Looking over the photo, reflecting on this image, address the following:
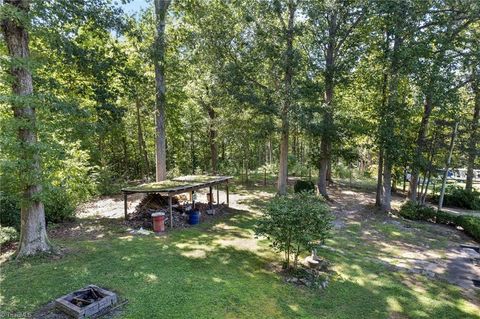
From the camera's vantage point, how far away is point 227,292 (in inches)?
233

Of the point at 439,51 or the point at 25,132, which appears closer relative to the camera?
the point at 25,132

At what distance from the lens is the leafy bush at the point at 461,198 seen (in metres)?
17.7

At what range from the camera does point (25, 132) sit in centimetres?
643

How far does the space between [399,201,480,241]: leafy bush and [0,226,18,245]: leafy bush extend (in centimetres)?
1509

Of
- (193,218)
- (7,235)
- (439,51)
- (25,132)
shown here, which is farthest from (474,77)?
(7,235)

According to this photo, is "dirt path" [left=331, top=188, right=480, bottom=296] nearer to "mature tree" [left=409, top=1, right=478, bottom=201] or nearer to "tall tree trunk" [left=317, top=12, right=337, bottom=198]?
"tall tree trunk" [left=317, top=12, right=337, bottom=198]

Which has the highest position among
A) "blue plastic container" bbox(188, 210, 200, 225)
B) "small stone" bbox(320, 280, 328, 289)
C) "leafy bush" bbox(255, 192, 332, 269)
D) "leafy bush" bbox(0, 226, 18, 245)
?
"leafy bush" bbox(255, 192, 332, 269)

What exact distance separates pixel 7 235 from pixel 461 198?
69.7ft

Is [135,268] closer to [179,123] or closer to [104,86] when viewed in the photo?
[104,86]

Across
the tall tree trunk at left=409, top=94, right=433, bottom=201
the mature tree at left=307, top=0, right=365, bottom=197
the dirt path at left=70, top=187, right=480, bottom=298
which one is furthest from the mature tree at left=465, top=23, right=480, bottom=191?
the mature tree at left=307, top=0, right=365, bottom=197

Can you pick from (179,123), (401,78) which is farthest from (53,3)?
(179,123)

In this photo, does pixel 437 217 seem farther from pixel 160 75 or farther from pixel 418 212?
pixel 160 75

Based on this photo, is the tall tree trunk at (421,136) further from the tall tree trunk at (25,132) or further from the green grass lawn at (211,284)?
the tall tree trunk at (25,132)

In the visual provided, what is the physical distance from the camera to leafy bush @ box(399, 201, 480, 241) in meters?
12.5
